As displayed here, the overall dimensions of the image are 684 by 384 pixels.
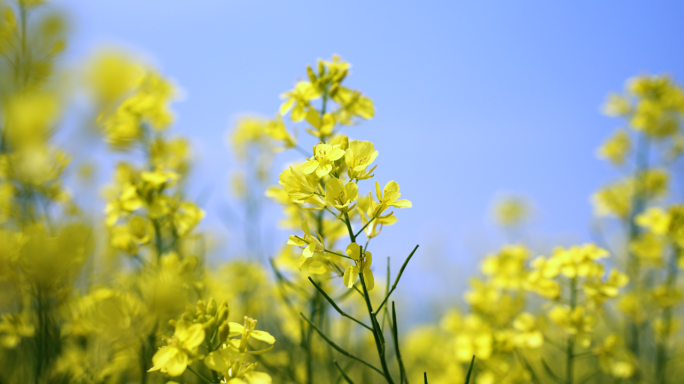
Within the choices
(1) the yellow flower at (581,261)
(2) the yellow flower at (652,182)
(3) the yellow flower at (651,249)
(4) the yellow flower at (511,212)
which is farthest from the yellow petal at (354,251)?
(4) the yellow flower at (511,212)

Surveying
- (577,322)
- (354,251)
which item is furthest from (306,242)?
(577,322)

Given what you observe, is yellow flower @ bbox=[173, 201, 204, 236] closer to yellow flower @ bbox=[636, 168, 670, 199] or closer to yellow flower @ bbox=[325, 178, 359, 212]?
yellow flower @ bbox=[325, 178, 359, 212]

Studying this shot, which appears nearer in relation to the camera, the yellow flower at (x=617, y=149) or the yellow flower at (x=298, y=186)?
the yellow flower at (x=298, y=186)

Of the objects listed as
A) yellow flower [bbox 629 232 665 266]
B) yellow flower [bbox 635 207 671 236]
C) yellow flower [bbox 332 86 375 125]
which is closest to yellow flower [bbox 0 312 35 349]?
yellow flower [bbox 332 86 375 125]

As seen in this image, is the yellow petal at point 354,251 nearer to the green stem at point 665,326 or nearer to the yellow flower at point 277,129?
the yellow flower at point 277,129

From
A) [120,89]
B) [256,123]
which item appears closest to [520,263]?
[120,89]

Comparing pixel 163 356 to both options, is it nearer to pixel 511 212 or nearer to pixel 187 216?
pixel 187 216

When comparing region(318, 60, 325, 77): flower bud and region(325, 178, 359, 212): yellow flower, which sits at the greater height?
region(318, 60, 325, 77): flower bud

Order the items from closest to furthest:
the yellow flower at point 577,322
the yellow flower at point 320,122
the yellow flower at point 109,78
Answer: the yellow flower at point 109,78 < the yellow flower at point 320,122 < the yellow flower at point 577,322
